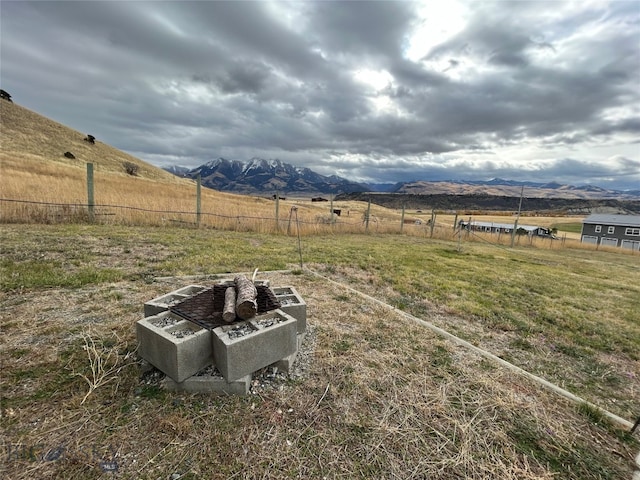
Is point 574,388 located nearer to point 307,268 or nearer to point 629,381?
point 629,381

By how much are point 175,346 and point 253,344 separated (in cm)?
53

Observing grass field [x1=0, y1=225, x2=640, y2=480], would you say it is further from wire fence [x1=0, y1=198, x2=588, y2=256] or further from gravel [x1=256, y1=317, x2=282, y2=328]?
wire fence [x1=0, y1=198, x2=588, y2=256]

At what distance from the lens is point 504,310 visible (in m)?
4.48

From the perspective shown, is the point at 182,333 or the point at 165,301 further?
the point at 165,301

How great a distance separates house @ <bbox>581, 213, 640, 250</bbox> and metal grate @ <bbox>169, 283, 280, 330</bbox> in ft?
148

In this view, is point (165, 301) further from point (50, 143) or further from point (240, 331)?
point (50, 143)

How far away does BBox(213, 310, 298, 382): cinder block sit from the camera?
6.59ft

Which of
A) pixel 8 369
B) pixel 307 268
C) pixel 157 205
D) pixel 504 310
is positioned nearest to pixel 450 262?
pixel 504 310

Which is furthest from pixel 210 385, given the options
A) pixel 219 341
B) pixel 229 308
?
pixel 229 308

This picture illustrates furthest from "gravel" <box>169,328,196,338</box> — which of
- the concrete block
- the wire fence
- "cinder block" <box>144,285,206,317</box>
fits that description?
the wire fence

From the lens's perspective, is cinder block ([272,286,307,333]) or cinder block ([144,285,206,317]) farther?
cinder block ([272,286,307,333])

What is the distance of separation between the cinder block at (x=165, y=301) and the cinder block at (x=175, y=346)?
0.28 meters

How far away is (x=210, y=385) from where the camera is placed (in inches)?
81.5

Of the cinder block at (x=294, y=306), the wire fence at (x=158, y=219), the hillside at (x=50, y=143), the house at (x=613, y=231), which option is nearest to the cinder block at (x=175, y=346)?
the cinder block at (x=294, y=306)
